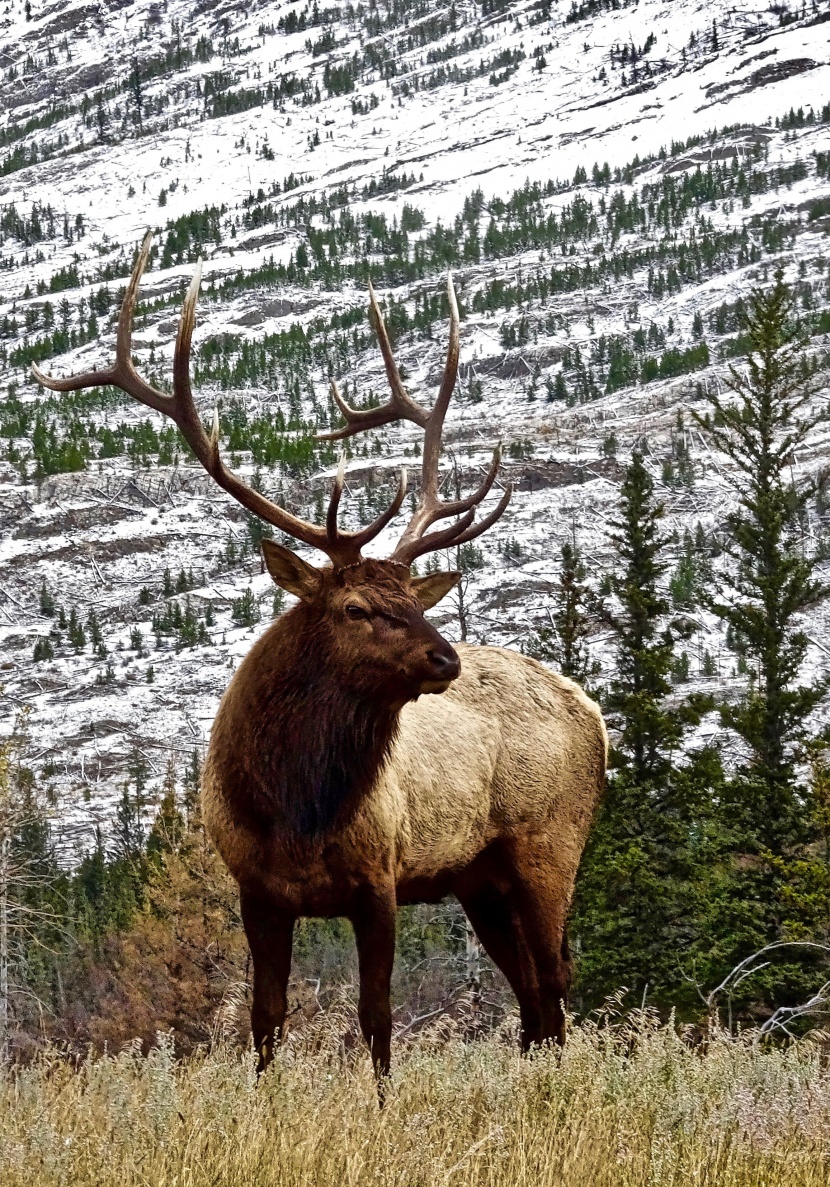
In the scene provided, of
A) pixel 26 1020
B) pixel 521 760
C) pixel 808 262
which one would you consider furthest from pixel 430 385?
pixel 521 760

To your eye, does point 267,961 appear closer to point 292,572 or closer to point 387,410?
point 292,572

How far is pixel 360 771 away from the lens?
20.8 feet

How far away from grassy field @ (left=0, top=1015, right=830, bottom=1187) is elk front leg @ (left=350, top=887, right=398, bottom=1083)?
0.12m

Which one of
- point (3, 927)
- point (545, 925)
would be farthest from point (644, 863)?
point (545, 925)

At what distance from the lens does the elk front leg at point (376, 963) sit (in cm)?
607

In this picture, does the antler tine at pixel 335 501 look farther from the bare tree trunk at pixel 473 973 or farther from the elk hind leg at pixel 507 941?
the bare tree trunk at pixel 473 973

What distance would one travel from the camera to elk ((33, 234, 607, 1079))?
6.11 meters

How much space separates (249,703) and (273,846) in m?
0.66

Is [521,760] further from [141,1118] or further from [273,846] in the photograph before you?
[141,1118]

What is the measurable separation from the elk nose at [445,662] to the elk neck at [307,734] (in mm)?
380

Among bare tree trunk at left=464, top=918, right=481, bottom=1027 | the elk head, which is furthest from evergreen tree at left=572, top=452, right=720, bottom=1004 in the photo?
the elk head

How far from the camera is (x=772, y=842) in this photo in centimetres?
2598

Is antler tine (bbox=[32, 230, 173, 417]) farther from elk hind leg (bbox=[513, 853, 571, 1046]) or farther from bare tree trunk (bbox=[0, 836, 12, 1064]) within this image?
bare tree trunk (bbox=[0, 836, 12, 1064])

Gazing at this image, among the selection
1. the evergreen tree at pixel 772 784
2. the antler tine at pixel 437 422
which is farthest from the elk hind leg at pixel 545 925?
the evergreen tree at pixel 772 784
